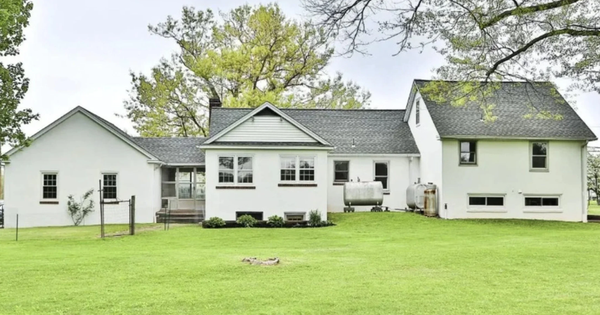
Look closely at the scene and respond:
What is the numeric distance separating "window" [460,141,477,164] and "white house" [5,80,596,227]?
0.05 meters

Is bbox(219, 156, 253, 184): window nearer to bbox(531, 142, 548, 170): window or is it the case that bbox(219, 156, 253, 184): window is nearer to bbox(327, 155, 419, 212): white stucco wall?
bbox(327, 155, 419, 212): white stucco wall

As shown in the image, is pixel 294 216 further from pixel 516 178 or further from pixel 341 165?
pixel 516 178

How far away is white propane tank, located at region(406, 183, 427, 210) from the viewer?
26.5 meters

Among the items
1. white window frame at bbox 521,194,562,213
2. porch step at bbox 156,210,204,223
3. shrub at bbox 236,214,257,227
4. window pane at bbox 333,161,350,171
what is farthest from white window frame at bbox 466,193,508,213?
porch step at bbox 156,210,204,223

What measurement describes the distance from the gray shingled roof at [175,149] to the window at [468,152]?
1291 centimetres

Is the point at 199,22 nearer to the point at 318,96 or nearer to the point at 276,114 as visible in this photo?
the point at 318,96

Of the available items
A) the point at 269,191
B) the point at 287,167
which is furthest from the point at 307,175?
the point at 269,191

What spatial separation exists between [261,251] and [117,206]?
14.0m

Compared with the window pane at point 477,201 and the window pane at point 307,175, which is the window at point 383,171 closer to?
the window pane at point 477,201

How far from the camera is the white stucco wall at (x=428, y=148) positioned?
84.8 feet

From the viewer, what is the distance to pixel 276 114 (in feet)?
82.1

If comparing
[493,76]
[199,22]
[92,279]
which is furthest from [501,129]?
[199,22]

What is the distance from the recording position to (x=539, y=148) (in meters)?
26.4

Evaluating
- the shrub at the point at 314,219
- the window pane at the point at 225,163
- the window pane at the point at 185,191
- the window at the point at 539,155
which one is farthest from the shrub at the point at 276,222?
the window at the point at 539,155
